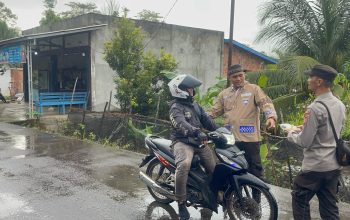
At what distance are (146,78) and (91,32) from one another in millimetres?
4959

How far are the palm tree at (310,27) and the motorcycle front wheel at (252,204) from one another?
843cm

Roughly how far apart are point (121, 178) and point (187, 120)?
252 cm

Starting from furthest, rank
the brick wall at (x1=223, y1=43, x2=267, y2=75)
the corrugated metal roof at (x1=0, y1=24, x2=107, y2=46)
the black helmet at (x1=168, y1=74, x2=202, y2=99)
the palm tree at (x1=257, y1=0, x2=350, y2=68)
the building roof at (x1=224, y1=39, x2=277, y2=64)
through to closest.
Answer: the brick wall at (x1=223, y1=43, x2=267, y2=75) < the building roof at (x1=224, y1=39, x2=277, y2=64) < the corrugated metal roof at (x1=0, y1=24, x2=107, y2=46) < the palm tree at (x1=257, y1=0, x2=350, y2=68) < the black helmet at (x1=168, y1=74, x2=202, y2=99)

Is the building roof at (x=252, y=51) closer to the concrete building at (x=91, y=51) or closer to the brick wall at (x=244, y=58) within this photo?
the brick wall at (x=244, y=58)

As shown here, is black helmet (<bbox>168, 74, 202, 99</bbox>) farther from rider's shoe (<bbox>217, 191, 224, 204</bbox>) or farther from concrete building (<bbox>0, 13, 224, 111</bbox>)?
concrete building (<bbox>0, 13, 224, 111</bbox>)

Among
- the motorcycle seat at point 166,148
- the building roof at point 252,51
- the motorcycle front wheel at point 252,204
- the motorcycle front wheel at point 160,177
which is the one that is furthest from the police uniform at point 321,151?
the building roof at point 252,51

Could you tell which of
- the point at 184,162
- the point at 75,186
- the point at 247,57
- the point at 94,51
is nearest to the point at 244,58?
the point at 247,57

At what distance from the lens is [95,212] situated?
15.8 feet

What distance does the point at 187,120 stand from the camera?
4375 mm

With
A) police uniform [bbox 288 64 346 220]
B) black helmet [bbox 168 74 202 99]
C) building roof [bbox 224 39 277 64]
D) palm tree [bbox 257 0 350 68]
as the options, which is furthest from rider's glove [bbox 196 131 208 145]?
building roof [bbox 224 39 277 64]

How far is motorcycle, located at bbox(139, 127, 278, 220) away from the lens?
158 inches

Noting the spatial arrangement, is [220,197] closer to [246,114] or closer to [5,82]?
[246,114]

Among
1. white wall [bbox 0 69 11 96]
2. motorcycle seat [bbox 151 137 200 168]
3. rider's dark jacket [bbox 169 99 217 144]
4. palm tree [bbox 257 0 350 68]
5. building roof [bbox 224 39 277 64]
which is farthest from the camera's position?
white wall [bbox 0 69 11 96]

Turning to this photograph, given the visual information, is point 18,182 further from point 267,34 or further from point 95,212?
point 267,34
